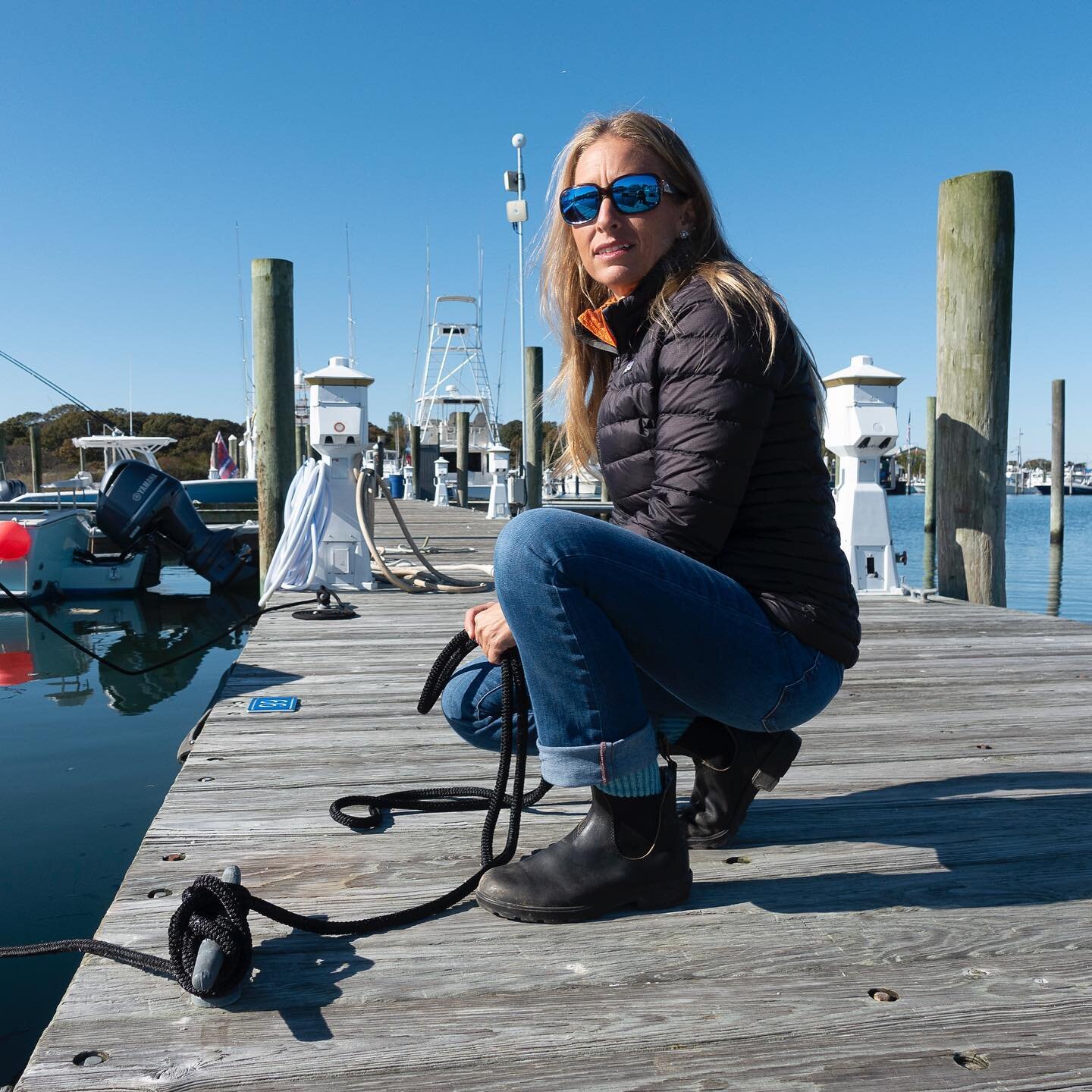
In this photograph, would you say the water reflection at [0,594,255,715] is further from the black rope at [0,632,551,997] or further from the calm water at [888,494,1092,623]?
the calm water at [888,494,1092,623]

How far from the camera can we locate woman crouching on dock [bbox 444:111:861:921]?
1.52m

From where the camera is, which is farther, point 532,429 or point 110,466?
point 532,429

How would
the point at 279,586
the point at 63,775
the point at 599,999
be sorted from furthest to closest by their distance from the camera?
the point at 279,586, the point at 63,775, the point at 599,999

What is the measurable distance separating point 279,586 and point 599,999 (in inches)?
189

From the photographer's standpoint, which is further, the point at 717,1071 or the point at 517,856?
the point at 517,856

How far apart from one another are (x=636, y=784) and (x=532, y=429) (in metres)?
12.1

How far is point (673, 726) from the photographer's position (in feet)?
5.90

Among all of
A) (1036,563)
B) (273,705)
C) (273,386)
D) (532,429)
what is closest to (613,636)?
(273,705)

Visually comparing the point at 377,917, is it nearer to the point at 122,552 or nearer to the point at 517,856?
the point at 517,856

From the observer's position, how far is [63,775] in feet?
13.8

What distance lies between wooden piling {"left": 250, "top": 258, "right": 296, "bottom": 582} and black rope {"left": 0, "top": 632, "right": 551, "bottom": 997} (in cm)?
495

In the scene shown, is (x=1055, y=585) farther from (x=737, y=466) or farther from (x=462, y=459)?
(x=737, y=466)

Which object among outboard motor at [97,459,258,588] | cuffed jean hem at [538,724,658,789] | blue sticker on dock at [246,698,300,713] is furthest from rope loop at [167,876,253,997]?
outboard motor at [97,459,258,588]

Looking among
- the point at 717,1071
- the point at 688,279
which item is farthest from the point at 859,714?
the point at 717,1071
